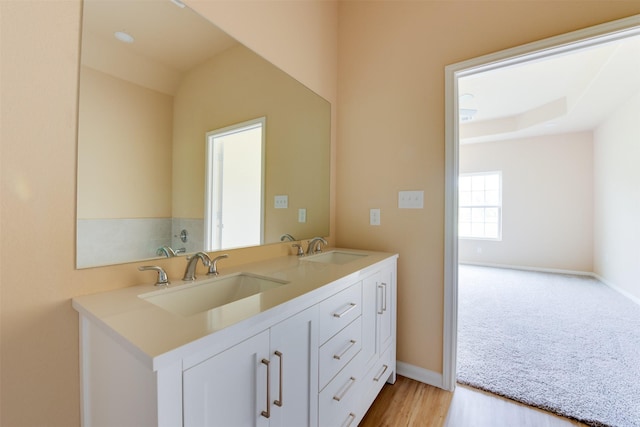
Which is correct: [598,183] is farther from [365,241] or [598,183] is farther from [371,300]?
[371,300]

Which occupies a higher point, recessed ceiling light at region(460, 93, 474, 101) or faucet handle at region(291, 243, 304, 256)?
A: recessed ceiling light at region(460, 93, 474, 101)

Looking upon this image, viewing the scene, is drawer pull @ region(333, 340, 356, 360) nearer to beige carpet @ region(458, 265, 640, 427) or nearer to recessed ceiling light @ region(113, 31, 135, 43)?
beige carpet @ region(458, 265, 640, 427)

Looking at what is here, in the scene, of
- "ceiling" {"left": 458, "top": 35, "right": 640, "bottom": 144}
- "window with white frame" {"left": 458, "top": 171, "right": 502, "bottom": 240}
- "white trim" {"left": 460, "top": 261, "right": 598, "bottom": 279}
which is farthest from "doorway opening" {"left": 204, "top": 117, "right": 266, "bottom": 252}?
"white trim" {"left": 460, "top": 261, "right": 598, "bottom": 279}

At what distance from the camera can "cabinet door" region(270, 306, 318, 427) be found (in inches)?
33.0

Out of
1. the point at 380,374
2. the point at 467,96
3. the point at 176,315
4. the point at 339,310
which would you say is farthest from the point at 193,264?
the point at 467,96

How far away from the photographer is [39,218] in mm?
812

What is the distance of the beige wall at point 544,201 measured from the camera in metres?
4.91

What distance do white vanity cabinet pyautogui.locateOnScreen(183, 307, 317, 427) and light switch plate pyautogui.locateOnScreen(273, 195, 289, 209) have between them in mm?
855

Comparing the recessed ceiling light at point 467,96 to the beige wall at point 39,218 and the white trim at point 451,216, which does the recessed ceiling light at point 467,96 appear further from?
the beige wall at point 39,218

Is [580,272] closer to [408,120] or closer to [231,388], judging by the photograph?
[408,120]

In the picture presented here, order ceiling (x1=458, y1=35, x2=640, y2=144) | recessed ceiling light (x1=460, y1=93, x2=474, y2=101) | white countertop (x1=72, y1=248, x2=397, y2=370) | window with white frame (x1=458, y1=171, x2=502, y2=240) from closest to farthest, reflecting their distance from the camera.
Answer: white countertop (x1=72, y1=248, x2=397, y2=370) < ceiling (x1=458, y1=35, x2=640, y2=144) < recessed ceiling light (x1=460, y1=93, x2=474, y2=101) < window with white frame (x1=458, y1=171, x2=502, y2=240)

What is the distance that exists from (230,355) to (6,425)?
27.3 inches

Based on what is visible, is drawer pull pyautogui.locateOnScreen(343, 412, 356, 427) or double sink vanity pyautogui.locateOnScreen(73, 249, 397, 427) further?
drawer pull pyautogui.locateOnScreen(343, 412, 356, 427)

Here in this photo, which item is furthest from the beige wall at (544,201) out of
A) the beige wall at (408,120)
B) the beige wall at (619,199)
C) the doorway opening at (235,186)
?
the doorway opening at (235,186)
